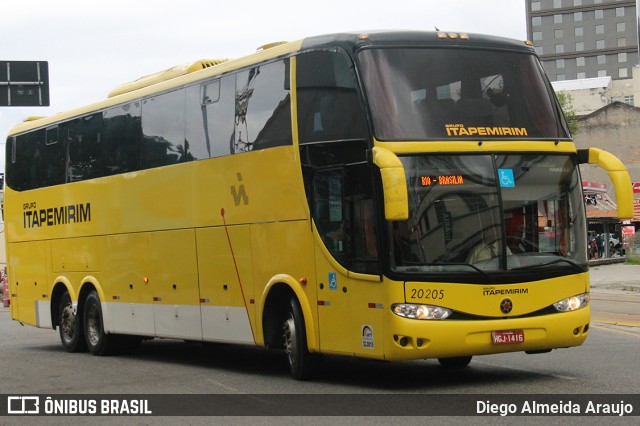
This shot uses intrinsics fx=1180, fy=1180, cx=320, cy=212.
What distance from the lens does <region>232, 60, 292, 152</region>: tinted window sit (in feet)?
44.5

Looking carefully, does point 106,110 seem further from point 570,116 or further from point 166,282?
point 570,116

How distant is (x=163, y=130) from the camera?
657 inches

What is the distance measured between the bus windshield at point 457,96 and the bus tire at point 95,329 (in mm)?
8338

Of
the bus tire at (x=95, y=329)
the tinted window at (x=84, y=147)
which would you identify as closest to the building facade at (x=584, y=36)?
the tinted window at (x=84, y=147)

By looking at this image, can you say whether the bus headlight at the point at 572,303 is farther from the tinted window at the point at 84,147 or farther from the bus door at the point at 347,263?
the tinted window at the point at 84,147

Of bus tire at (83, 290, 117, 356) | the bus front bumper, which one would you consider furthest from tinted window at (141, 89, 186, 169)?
the bus front bumper

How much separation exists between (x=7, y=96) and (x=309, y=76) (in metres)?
22.9

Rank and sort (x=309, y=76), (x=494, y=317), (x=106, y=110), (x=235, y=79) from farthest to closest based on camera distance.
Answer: (x=106, y=110)
(x=235, y=79)
(x=309, y=76)
(x=494, y=317)

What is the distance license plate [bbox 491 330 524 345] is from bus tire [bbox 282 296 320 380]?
223 cm

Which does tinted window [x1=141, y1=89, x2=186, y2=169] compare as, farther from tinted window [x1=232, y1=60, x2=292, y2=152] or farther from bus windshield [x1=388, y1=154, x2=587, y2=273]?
bus windshield [x1=388, y1=154, x2=587, y2=273]

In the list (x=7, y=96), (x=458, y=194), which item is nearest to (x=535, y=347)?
(x=458, y=194)

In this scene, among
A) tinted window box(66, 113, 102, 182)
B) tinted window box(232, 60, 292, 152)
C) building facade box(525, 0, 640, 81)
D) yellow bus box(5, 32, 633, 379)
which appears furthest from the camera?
building facade box(525, 0, 640, 81)

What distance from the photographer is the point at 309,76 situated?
13.1 metres

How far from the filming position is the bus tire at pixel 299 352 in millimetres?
13164
